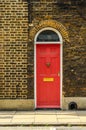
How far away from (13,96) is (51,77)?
60.0 inches

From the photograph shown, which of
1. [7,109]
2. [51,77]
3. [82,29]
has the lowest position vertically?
[7,109]

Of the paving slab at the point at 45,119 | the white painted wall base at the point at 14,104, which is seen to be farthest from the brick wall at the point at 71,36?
the paving slab at the point at 45,119

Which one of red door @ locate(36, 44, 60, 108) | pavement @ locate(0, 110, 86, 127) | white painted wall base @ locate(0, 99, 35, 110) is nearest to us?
pavement @ locate(0, 110, 86, 127)

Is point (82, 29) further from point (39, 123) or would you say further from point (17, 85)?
point (39, 123)

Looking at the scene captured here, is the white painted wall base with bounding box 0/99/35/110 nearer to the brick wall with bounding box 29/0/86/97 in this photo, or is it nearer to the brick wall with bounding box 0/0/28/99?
the brick wall with bounding box 0/0/28/99

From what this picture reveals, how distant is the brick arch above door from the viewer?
16.0 meters

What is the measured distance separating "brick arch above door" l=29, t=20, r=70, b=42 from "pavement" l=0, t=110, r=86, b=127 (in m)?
2.62

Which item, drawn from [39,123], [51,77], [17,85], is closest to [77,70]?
[51,77]

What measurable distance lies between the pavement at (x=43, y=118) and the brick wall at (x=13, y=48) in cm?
93

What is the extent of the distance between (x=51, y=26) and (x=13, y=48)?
1550 millimetres

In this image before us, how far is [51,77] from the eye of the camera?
16250mm

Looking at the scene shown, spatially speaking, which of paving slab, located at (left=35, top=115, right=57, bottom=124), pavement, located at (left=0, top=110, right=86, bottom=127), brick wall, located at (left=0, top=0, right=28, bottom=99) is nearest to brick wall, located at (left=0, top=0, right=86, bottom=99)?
brick wall, located at (left=0, top=0, right=28, bottom=99)

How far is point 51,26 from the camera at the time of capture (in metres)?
16.0

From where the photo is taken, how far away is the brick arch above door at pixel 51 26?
15977mm
